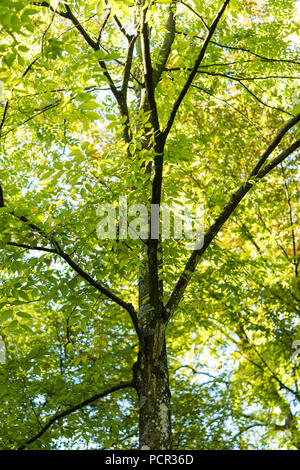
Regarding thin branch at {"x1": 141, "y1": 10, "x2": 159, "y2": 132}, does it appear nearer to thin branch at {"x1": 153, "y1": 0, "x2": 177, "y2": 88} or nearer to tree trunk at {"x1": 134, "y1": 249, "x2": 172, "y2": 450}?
tree trunk at {"x1": 134, "y1": 249, "x2": 172, "y2": 450}

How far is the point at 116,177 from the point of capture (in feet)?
15.2

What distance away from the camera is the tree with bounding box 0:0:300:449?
12.8ft

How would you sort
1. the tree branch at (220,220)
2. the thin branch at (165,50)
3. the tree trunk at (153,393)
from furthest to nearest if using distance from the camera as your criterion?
the thin branch at (165,50) < the tree branch at (220,220) < the tree trunk at (153,393)

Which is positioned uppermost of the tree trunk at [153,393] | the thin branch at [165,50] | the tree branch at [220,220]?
the thin branch at [165,50]

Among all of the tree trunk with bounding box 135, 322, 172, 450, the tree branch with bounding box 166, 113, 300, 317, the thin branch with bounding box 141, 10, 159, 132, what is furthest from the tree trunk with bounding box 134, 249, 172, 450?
the thin branch with bounding box 141, 10, 159, 132

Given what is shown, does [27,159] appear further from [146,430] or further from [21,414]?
[146,430]

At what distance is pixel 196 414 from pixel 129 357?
1.76 meters

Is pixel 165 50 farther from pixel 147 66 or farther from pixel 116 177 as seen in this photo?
pixel 147 66

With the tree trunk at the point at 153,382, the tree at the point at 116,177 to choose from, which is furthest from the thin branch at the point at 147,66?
the tree trunk at the point at 153,382

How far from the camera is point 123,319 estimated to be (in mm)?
8789

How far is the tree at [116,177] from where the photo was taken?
12.8 ft

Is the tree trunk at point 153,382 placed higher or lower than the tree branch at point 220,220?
lower

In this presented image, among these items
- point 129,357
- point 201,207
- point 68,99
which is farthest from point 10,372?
point 68,99

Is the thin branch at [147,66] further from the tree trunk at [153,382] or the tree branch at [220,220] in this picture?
the tree trunk at [153,382]
